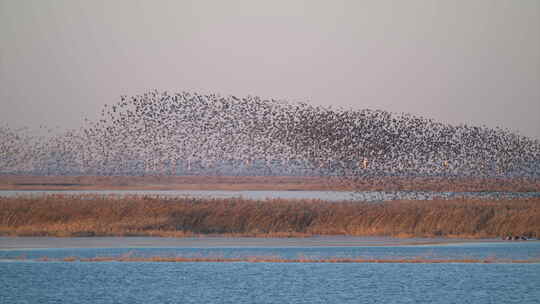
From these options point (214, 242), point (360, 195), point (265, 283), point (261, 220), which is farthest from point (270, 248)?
point (360, 195)

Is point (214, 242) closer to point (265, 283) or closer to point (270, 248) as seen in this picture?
point (270, 248)

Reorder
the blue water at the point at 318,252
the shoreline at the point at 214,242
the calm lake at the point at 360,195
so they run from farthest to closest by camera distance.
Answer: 1. the calm lake at the point at 360,195
2. the shoreline at the point at 214,242
3. the blue water at the point at 318,252

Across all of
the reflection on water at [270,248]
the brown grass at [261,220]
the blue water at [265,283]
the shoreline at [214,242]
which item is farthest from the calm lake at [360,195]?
the blue water at [265,283]

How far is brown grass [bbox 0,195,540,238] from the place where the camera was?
108 ft

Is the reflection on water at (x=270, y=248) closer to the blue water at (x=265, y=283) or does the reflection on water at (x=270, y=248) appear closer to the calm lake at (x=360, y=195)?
the blue water at (x=265, y=283)

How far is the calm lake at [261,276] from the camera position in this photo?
2084 cm

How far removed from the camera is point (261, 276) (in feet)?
76.9

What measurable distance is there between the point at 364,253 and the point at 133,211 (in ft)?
35.4

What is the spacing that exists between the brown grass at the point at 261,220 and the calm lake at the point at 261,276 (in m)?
3.37

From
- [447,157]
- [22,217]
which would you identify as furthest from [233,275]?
[447,157]

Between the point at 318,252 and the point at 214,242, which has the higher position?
the point at 318,252

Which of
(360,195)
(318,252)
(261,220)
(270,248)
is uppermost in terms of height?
(261,220)

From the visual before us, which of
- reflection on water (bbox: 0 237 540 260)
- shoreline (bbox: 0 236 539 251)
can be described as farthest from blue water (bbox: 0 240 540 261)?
shoreline (bbox: 0 236 539 251)

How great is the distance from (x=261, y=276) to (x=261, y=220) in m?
10.3
